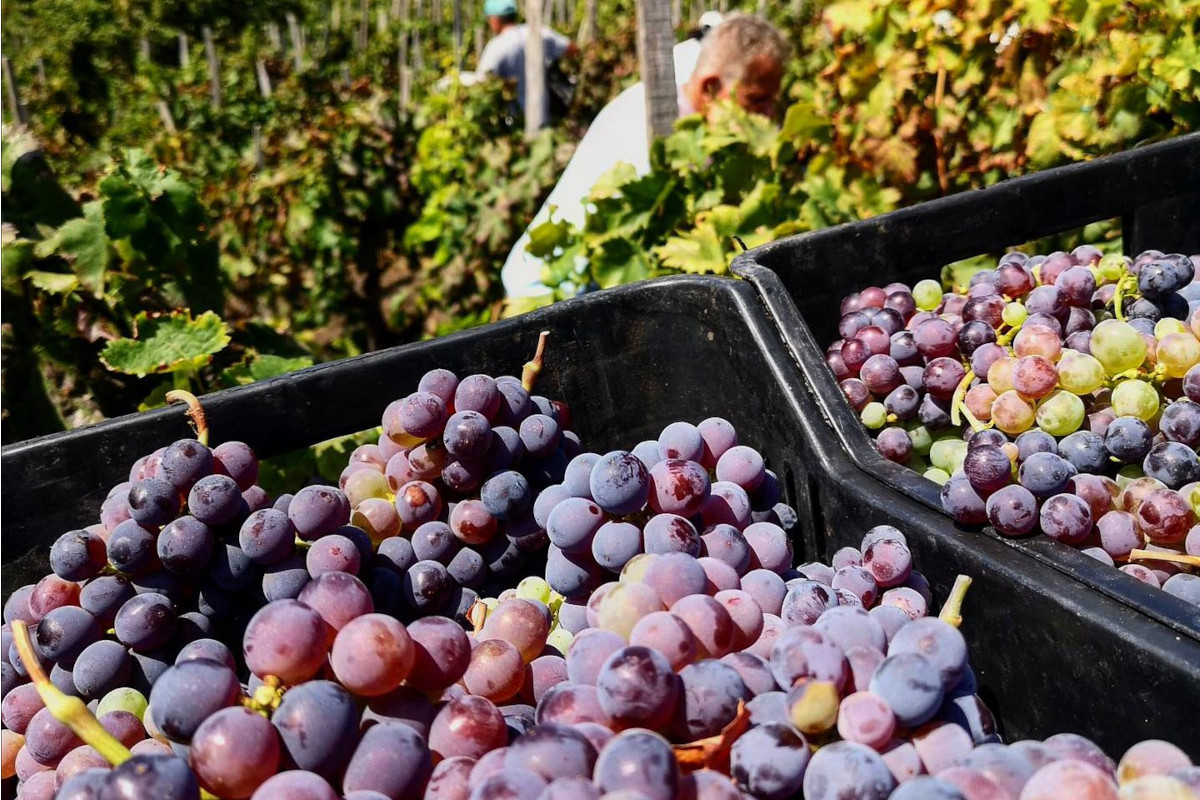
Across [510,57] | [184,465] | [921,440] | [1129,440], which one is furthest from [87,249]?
[510,57]

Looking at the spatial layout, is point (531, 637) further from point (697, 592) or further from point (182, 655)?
point (182, 655)

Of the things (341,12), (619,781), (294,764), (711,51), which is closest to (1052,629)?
(619,781)

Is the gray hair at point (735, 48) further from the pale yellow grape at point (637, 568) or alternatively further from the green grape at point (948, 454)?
the pale yellow grape at point (637, 568)

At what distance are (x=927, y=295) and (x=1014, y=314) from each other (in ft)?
0.59

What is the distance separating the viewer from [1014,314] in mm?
1153

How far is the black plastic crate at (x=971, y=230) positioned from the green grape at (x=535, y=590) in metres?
0.43

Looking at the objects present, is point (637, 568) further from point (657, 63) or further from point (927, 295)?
point (657, 63)

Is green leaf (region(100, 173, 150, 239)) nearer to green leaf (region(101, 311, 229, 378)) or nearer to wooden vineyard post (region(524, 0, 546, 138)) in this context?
green leaf (region(101, 311, 229, 378))

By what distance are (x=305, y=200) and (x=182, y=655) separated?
4.52 m

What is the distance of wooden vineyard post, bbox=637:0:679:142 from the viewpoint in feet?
9.07

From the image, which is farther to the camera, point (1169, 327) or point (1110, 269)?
point (1110, 269)

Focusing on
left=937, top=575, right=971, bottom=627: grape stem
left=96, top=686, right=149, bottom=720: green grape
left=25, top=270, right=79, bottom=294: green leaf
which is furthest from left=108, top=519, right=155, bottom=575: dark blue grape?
left=25, top=270, right=79, bottom=294: green leaf

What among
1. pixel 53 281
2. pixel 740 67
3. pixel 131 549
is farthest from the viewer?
pixel 740 67

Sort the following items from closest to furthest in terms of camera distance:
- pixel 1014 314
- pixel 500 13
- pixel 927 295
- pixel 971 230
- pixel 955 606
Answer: pixel 955 606
pixel 1014 314
pixel 927 295
pixel 971 230
pixel 500 13
